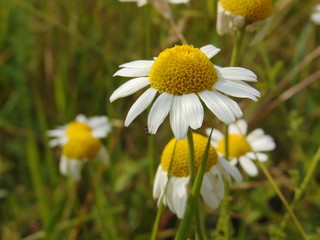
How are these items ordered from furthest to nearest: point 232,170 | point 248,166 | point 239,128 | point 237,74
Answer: point 239,128
point 248,166
point 232,170
point 237,74

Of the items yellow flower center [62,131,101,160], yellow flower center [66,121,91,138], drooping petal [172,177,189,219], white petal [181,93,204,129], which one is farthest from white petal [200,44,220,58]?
yellow flower center [66,121,91,138]

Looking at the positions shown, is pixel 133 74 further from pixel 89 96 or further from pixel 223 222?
pixel 89 96

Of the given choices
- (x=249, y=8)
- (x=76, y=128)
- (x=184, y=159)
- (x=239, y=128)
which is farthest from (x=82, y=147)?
(x=249, y=8)

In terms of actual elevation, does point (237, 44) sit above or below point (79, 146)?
above

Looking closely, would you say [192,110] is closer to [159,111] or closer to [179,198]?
[159,111]

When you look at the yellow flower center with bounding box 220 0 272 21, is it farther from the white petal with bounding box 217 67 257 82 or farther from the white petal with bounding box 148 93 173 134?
the white petal with bounding box 148 93 173 134

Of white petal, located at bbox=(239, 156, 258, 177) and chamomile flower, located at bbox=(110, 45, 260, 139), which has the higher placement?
chamomile flower, located at bbox=(110, 45, 260, 139)

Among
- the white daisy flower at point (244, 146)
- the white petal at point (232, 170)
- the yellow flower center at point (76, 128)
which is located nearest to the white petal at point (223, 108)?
the white petal at point (232, 170)

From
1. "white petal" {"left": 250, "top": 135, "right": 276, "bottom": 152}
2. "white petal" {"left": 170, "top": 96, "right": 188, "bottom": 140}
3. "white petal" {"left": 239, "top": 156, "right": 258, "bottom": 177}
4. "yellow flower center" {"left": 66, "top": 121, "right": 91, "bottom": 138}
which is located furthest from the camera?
"yellow flower center" {"left": 66, "top": 121, "right": 91, "bottom": 138}
